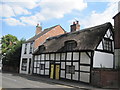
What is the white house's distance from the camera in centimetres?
1627

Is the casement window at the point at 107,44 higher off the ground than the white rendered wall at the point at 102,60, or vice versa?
the casement window at the point at 107,44

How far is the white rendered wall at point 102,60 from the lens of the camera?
16.2 metres

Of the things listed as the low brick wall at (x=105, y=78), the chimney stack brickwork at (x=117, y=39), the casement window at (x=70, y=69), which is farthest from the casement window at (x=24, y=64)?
the chimney stack brickwork at (x=117, y=39)

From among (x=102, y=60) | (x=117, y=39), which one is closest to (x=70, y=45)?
(x=102, y=60)

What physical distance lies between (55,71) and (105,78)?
8.58 meters

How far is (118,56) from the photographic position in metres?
17.2

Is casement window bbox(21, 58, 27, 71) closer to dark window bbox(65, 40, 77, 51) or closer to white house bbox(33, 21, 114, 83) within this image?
white house bbox(33, 21, 114, 83)

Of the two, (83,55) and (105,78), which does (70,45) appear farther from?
(105,78)

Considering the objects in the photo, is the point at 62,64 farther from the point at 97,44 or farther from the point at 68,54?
the point at 97,44

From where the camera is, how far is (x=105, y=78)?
14.3 metres

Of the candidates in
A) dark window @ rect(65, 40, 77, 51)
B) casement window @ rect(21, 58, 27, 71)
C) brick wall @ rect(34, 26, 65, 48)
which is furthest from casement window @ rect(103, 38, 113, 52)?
casement window @ rect(21, 58, 27, 71)

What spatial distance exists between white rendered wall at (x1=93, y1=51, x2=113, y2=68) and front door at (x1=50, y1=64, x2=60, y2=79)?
6.24 m

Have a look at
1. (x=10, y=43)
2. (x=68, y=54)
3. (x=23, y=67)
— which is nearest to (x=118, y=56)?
(x=68, y=54)

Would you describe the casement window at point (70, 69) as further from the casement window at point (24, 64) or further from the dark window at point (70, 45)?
the casement window at point (24, 64)
